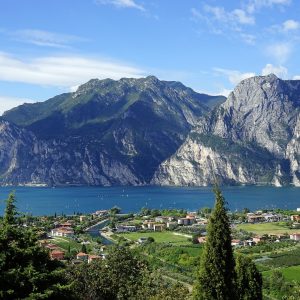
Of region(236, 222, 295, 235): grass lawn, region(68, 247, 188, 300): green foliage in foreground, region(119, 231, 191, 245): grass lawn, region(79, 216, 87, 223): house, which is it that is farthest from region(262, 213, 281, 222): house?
region(68, 247, 188, 300): green foliage in foreground

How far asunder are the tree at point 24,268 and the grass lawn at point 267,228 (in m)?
75.2

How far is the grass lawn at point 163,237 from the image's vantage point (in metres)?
74.7

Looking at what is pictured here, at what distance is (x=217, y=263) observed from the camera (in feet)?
45.7

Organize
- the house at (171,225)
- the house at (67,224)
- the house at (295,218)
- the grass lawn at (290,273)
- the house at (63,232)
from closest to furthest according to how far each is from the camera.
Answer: the grass lawn at (290,273), the house at (63,232), the house at (171,225), the house at (67,224), the house at (295,218)

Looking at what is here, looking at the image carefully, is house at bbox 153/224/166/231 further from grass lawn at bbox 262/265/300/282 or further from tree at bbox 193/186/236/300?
tree at bbox 193/186/236/300

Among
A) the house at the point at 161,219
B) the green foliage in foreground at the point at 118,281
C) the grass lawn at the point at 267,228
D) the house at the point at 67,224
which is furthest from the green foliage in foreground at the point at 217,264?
the house at the point at 161,219

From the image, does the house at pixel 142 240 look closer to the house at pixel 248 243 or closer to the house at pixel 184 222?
the house at pixel 248 243

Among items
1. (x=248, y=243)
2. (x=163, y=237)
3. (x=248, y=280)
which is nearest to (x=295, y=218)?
(x=248, y=243)

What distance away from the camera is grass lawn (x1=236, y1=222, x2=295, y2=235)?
8408 cm

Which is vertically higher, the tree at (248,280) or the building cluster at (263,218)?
the tree at (248,280)

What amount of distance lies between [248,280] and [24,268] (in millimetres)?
17192

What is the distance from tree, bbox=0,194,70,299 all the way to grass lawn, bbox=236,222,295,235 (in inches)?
2962

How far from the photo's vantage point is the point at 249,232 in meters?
83.0

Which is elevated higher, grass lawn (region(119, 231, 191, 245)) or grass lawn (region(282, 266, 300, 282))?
grass lawn (region(282, 266, 300, 282))
